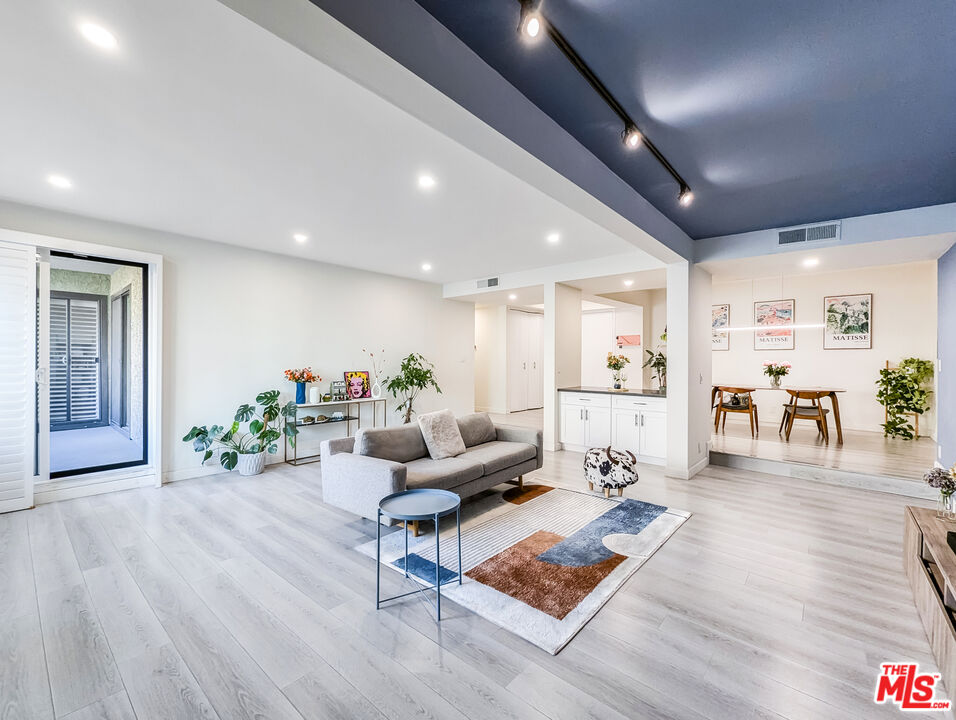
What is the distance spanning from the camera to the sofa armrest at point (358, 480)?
3008mm

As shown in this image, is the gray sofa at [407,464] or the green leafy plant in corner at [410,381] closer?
the gray sofa at [407,464]

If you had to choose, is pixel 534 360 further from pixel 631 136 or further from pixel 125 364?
pixel 631 136

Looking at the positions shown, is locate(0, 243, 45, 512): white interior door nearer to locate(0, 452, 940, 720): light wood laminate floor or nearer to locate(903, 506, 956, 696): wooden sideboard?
locate(0, 452, 940, 720): light wood laminate floor

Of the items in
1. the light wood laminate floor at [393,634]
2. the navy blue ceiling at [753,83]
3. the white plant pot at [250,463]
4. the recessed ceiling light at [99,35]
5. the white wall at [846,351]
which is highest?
the recessed ceiling light at [99,35]

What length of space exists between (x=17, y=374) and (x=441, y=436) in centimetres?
377

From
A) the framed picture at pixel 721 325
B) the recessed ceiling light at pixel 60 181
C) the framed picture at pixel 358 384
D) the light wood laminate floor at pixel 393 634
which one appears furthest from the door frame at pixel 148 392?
the framed picture at pixel 721 325

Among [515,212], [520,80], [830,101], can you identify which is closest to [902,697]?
[830,101]

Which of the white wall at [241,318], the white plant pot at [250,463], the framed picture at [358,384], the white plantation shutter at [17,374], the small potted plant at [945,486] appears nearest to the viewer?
the small potted plant at [945,486]

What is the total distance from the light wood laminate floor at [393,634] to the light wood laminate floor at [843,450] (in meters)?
1.62

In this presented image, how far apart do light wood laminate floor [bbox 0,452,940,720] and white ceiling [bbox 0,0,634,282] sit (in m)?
2.71

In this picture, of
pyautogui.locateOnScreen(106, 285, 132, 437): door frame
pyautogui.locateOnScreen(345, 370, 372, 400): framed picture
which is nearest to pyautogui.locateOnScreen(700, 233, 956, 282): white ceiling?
pyautogui.locateOnScreen(345, 370, 372, 400): framed picture

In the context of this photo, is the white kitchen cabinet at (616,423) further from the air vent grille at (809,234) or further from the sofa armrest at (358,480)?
the sofa armrest at (358,480)

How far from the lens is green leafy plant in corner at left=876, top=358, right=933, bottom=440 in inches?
239

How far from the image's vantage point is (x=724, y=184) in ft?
10.7
